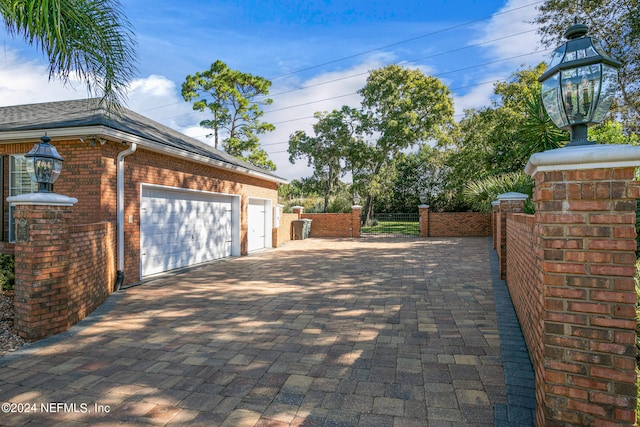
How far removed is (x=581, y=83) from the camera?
7.57 feet

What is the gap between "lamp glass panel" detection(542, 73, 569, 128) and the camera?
2.39 meters

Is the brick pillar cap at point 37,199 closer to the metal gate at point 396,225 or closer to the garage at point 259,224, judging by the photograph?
the garage at point 259,224

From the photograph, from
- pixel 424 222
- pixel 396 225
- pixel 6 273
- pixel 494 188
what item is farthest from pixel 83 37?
pixel 396 225

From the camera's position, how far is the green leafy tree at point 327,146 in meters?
24.4

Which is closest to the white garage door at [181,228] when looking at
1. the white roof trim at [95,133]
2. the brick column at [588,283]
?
the white roof trim at [95,133]

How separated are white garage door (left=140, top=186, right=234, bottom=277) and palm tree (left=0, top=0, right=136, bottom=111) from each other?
2.98 meters

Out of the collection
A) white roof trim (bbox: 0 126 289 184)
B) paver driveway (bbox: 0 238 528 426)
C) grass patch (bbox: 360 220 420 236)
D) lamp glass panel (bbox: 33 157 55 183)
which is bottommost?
paver driveway (bbox: 0 238 528 426)

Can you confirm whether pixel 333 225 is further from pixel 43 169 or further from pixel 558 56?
pixel 558 56

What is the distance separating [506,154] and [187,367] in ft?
61.7

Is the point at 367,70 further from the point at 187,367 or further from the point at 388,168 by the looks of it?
the point at 187,367

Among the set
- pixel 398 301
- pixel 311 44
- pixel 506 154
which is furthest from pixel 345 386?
pixel 506 154

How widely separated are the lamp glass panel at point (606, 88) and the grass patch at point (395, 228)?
65.0ft

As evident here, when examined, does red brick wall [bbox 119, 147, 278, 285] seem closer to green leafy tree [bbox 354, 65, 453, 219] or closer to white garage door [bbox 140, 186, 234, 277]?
white garage door [bbox 140, 186, 234, 277]

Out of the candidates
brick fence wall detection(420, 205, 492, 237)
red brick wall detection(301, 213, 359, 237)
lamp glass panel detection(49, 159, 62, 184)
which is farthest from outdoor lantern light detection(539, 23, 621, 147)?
red brick wall detection(301, 213, 359, 237)
